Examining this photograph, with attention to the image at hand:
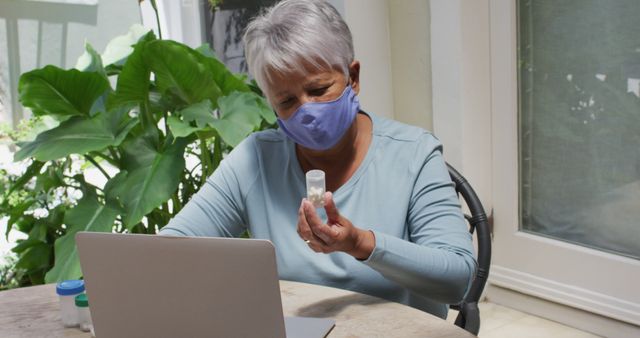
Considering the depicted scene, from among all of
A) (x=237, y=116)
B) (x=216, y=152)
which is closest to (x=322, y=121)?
(x=237, y=116)

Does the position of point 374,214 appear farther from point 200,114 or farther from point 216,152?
point 216,152

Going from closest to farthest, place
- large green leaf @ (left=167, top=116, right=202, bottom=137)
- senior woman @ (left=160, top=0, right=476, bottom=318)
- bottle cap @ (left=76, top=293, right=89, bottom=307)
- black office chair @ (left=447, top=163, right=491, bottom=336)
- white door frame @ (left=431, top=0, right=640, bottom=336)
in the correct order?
bottle cap @ (left=76, top=293, right=89, bottom=307) → senior woman @ (left=160, top=0, right=476, bottom=318) → black office chair @ (left=447, top=163, right=491, bottom=336) → large green leaf @ (left=167, top=116, right=202, bottom=137) → white door frame @ (left=431, top=0, right=640, bottom=336)

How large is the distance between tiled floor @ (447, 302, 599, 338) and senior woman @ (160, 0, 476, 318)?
4.14ft

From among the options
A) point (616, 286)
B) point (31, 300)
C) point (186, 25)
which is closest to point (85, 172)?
point (186, 25)

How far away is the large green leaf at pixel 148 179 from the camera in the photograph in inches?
85.7

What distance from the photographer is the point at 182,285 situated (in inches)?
38.6

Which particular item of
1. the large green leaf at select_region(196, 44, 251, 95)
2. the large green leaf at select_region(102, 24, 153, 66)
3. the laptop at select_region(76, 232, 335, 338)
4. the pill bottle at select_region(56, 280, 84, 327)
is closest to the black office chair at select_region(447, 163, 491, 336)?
the laptop at select_region(76, 232, 335, 338)

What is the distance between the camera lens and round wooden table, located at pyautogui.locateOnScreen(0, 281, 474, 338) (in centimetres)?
120

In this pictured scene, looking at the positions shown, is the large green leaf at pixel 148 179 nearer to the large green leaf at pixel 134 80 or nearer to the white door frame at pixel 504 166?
the large green leaf at pixel 134 80

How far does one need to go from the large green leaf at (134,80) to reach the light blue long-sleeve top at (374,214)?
2.27 ft

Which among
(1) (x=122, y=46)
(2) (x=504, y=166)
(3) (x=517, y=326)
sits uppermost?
(1) (x=122, y=46)

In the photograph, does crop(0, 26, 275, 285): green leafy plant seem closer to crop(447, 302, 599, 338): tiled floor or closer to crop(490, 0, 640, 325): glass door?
crop(490, 0, 640, 325): glass door

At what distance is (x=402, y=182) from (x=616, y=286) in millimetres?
1431

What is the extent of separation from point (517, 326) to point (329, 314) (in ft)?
5.26
